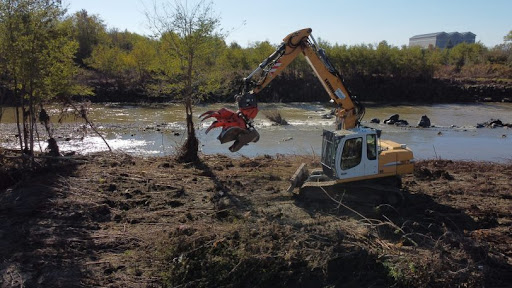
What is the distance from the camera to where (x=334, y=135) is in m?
9.68

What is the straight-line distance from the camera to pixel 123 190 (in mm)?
10930

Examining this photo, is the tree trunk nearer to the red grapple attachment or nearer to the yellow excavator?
the yellow excavator

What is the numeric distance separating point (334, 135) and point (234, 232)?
11.5ft

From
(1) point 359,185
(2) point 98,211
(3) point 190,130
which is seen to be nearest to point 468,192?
(1) point 359,185

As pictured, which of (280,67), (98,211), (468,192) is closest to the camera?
(98,211)

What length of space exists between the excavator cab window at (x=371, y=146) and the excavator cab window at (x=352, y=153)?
0.67ft

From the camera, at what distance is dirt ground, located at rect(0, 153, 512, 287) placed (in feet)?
22.7

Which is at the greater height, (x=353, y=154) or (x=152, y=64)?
(x=152, y=64)

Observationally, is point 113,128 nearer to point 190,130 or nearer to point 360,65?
point 190,130

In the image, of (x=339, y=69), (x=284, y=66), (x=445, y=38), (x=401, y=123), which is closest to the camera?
(x=284, y=66)

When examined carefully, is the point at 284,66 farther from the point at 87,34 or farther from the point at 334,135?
the point at 87,34

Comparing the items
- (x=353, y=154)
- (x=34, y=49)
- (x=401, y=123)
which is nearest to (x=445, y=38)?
(x=401, y=123)

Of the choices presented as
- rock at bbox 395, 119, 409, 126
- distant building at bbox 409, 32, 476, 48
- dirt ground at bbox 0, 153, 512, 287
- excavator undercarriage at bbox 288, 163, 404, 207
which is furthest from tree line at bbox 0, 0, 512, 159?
distant building at bbox 409, 32, 476, 48

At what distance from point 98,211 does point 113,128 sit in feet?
48.5
